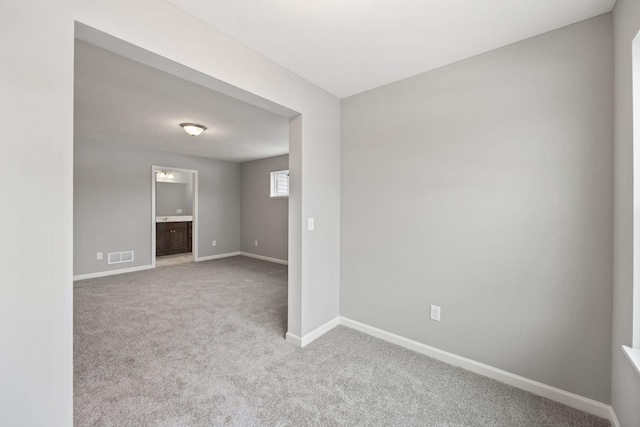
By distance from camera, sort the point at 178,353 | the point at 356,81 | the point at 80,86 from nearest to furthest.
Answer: the point at 178,353 → the point at 356,81 → the point at 80,86

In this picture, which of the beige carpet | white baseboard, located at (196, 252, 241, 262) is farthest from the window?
the beige carpet

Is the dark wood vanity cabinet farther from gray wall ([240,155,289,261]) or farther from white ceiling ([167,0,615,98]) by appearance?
white ceiling ([167,0,615,98])

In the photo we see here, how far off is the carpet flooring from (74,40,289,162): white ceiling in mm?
2442

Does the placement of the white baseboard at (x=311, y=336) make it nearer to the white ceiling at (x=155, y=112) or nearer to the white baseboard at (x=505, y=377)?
the white baseboard at (x=505, y=377)

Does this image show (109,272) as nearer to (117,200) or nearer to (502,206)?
(117,200)

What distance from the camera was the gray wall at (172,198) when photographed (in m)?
7.59

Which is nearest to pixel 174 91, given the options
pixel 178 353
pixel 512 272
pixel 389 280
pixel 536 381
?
pixel 178 353

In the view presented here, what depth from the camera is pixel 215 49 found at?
67.7 inches

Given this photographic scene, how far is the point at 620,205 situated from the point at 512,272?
0.69m

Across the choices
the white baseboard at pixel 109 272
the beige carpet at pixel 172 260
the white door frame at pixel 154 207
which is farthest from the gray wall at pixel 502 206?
the beige carpet at pixel 172 260

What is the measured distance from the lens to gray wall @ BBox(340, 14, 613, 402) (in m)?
1.60

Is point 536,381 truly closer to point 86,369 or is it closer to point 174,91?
point 86,369

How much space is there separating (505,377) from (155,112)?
4.42 metres

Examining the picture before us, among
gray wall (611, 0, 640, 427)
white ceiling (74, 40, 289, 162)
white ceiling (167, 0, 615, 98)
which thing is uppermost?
white ceiling (74, 40, 289, 162)
